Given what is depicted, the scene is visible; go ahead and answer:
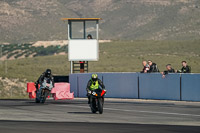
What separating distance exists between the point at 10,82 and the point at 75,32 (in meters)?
19.2

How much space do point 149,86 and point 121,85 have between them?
9.03 ft

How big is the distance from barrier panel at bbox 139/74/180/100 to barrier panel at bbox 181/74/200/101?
44 cm

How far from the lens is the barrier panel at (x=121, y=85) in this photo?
35000 millimetres

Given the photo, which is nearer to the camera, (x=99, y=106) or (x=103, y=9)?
(x=99, y=106)

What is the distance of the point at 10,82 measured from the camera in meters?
61.9

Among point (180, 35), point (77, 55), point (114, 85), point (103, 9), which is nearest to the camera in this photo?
point (114, 85)

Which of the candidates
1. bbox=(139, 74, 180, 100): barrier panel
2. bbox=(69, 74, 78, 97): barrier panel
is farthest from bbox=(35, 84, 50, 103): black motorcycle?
bbox=(69, 74, 78, 97): barrier panel

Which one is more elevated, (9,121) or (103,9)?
(103,9)

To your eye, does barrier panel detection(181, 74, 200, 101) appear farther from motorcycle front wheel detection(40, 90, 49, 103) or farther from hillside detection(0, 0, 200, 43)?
hillside detection(0, 0, 200, 43)

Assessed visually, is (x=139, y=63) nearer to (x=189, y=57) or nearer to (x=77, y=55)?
(x=189, y=57)

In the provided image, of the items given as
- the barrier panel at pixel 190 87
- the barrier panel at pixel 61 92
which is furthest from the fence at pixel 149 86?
the barrier panel at pixel 61 92

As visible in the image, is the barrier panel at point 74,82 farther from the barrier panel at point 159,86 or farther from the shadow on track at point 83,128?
the shadow on track at point 83,128

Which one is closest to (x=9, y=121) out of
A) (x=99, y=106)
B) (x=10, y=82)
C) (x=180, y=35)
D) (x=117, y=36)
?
(x=99, y=106)

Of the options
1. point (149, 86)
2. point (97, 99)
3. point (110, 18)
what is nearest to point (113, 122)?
point (97, 99)
